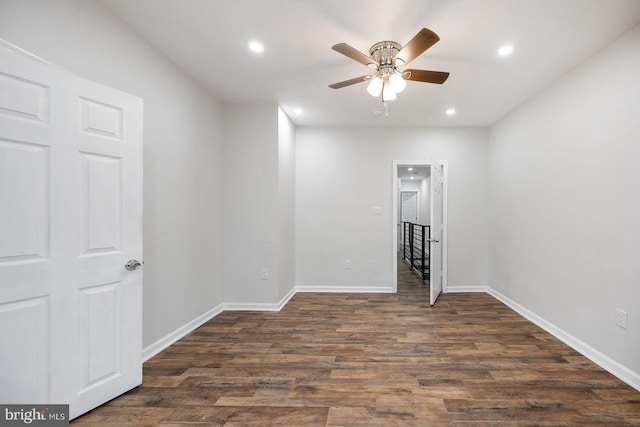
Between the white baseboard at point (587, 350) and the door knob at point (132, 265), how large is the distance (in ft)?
12.3

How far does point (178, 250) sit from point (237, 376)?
4.47ft

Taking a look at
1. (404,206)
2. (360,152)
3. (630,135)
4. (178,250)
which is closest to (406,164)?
(360,152)

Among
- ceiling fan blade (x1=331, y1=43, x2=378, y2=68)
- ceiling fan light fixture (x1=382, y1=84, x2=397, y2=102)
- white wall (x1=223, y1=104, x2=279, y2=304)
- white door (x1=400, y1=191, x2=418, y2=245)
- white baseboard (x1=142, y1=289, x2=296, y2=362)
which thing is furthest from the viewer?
white door (x1=400, y1=191, x2=418, y2=245)

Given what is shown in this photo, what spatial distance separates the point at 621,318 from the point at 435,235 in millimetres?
2108

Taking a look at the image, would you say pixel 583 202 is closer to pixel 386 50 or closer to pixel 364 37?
pixel 386 50

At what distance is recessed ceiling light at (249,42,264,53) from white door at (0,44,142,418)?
A: 41.5 inches

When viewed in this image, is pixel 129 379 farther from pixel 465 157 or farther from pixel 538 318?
pixel 465 157

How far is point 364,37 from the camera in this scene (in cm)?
221

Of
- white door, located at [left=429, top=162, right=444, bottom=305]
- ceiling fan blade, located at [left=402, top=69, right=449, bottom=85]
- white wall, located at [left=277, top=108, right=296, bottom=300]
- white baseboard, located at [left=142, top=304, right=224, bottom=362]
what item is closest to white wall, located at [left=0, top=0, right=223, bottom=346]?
white baseboard, located at [left=142, top=304, right=224, bottom=362]

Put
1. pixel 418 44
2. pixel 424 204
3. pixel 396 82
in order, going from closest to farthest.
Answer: pixel 418 44 → pixel 396 82 → pixel 424 204

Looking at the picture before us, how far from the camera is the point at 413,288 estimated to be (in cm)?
480

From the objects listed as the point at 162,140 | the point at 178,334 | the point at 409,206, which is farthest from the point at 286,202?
the point at 409,206

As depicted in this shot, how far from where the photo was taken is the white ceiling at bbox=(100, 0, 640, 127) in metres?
1.92

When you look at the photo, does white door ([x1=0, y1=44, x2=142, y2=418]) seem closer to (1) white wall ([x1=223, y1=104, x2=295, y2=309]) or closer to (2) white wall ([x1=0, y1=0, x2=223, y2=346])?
(2) white wall ([x1=0, y1=0, x2=223, y2=346])
